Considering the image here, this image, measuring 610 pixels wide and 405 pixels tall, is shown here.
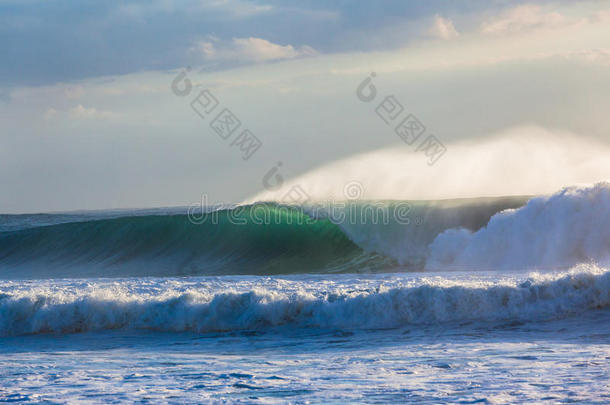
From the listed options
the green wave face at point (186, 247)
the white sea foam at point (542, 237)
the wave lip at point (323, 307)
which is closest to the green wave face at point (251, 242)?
the green wave face at point (186, 247)

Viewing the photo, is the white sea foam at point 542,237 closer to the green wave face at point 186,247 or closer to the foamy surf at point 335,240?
the foamy surf at point 335,240

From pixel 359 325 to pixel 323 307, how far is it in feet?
1.96

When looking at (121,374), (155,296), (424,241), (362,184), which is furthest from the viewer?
(362,184)

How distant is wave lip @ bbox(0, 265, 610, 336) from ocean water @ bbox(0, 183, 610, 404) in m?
0.02

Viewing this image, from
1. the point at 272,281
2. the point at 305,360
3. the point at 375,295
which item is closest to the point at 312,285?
the point at 272,281

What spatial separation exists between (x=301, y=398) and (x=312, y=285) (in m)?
6.11

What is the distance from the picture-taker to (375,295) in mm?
9398

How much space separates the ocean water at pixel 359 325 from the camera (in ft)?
18.7

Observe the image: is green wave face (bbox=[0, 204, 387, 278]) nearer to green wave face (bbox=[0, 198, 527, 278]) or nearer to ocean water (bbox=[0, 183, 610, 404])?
green wave face (bbox=[0, 198, 527, 278])

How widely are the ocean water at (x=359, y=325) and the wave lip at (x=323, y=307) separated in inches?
0.8

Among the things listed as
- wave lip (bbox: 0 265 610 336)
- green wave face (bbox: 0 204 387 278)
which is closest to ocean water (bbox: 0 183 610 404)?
wave lip (bbox: 0 265 610 336)

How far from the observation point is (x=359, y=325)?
898 cm

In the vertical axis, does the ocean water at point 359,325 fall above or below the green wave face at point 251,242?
below

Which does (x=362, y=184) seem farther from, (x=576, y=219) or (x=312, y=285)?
(x=312, y=285)
